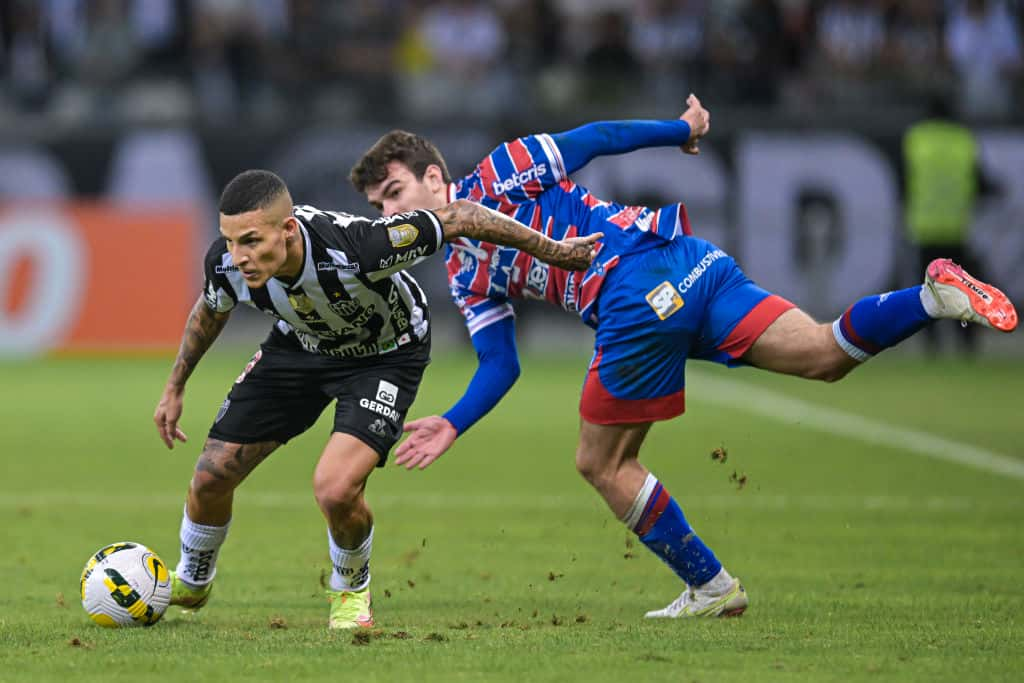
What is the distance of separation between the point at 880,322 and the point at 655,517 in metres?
1.12

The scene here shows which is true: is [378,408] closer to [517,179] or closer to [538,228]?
[538,228]

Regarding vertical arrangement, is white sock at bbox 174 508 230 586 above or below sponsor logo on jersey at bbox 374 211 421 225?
below

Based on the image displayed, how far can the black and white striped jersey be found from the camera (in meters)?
5.85

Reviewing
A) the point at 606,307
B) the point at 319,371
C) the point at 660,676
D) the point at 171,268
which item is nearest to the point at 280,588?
the point at 319,371

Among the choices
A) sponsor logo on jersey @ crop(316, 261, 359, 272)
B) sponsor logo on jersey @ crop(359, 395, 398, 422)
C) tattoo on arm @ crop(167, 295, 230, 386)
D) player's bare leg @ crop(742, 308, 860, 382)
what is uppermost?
sponsor logo on jersey @ crop(316, 261, 359, 272)

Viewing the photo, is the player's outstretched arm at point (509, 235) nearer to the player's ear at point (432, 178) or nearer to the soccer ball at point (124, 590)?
the player's ear at point (432, 178)

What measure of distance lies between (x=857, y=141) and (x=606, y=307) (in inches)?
523

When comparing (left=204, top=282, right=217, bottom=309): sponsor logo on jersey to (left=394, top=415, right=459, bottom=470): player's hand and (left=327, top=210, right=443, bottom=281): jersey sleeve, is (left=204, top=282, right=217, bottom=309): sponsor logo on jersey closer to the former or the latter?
(left=327, top=210, right=443, bottom=281): jersey sleeve

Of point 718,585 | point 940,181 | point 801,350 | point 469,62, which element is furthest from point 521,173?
point 469,62

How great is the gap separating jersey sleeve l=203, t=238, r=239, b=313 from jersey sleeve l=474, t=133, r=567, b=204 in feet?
3.55

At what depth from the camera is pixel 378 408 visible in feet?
20.5

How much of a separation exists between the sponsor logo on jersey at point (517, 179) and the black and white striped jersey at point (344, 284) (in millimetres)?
519

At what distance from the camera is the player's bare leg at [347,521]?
6.01 meters

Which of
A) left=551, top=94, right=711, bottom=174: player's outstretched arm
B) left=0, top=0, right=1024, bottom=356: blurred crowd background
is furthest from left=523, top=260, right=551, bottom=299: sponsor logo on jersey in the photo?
left=0, top=0, right=1024, bottom=356: blurred crowd background
